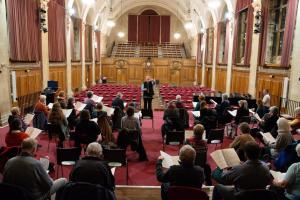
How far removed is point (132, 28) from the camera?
32.7m

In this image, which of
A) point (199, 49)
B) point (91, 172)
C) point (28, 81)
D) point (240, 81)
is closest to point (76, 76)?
point (28, 81)

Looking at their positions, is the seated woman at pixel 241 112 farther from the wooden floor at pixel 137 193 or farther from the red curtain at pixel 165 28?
the red curtain at pixel 165 28

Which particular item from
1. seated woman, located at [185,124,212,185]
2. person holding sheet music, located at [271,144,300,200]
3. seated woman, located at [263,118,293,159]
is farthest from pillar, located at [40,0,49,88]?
person holding sheet music, located at [271,144,300,200]

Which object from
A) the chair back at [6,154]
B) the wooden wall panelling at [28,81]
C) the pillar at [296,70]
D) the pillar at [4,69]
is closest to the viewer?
the chair back at [6,154]

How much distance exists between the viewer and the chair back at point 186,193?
9.64 ft

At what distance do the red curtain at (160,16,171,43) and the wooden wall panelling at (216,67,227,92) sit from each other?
13295mm

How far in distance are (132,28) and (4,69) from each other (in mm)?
24246

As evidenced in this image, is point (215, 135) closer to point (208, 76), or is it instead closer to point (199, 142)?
point (199, 142)

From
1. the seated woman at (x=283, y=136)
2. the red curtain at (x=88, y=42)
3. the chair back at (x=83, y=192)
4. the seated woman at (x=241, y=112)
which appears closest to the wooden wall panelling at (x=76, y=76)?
the red curtain at (x=88, y=42)

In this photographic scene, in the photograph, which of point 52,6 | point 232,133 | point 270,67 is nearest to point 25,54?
point 52,6

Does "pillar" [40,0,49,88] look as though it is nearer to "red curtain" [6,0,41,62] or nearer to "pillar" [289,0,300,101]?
"red curtain" [6,0,41,62]

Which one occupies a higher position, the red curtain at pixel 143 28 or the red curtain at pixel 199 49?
the red curtain at pixel 143 28

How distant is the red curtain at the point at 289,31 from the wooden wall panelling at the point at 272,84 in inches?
29.0

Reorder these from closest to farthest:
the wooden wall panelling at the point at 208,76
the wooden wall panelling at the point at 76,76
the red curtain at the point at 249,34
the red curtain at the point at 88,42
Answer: the red curtain at the point at 249,34, the wooden wall panelling at the point at 76,76, the red curtain at the point at 88,42, the wooden wall panelling at the point at 208,76
